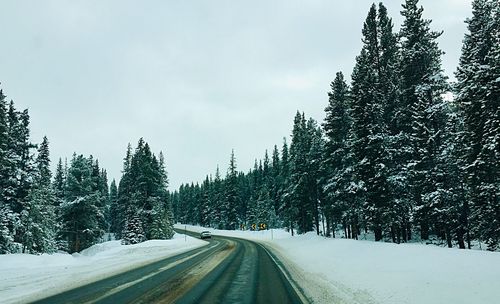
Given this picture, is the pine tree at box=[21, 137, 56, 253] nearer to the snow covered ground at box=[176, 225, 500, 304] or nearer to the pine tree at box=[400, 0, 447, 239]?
the snow covered ground at box=[176, 225, 500, 304]

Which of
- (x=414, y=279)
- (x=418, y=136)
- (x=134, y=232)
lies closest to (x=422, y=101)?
(x=418, y=136)

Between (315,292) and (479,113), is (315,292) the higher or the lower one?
the lower one

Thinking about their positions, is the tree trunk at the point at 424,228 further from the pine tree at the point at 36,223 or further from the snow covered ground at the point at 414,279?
the pine tree at the point at 36,223

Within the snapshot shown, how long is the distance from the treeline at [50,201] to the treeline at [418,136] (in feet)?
93.7

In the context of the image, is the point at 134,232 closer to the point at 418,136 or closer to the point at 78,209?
the point at 78,209

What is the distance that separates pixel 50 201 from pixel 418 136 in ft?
146

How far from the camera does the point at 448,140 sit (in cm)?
2655

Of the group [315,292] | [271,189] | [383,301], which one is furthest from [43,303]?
[271,189]

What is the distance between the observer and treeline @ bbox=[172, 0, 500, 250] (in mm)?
22062

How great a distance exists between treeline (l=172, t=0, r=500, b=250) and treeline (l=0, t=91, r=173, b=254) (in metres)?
28.6

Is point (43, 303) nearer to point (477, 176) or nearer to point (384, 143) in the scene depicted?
point (477, 176)

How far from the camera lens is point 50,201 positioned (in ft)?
158

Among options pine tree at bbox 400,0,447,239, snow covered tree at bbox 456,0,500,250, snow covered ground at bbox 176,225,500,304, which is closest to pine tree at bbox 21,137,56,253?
snow covered ground at bbox 176,225,500,304

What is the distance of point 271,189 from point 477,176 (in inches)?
3423
